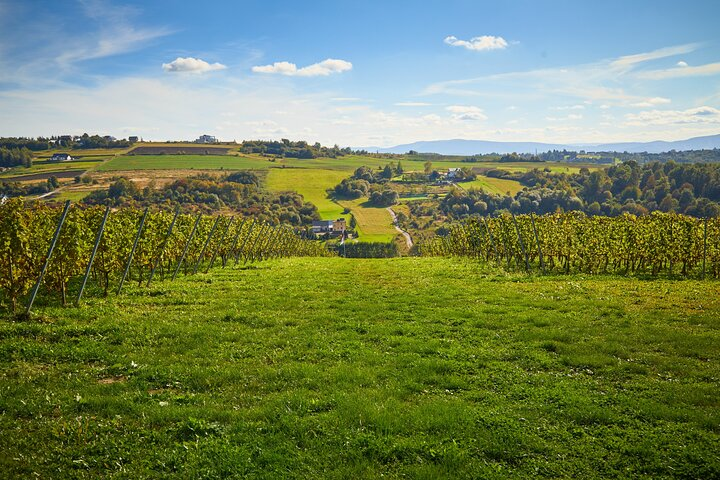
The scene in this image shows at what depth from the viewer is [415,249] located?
112500 mm

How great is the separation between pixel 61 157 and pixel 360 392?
187606 mm

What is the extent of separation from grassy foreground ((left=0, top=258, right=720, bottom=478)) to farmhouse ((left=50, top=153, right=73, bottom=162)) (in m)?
170

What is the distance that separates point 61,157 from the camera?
157 m

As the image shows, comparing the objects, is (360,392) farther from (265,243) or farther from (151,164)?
(151,164)

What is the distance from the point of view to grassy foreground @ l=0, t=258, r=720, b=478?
22.1 feet

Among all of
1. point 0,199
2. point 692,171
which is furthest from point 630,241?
point 692,171

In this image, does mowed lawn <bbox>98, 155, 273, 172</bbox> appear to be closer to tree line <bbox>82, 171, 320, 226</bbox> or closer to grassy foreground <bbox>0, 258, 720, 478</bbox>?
tree line <bbox>82, 171, 320, 226</bbox>

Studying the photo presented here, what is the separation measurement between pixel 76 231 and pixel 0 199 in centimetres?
273

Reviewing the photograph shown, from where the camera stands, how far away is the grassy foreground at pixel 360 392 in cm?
672

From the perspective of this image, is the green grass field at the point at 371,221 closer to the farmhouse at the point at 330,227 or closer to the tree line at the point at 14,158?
the farmhouse at the point at 330,227

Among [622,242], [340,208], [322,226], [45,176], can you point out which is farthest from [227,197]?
[622,242]

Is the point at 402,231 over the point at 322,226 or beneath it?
beneath

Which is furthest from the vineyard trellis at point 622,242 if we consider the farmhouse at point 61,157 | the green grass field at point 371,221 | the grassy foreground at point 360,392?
the farmhouse at point 61,157

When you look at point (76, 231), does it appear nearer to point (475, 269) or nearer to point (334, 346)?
point (334, 346)
